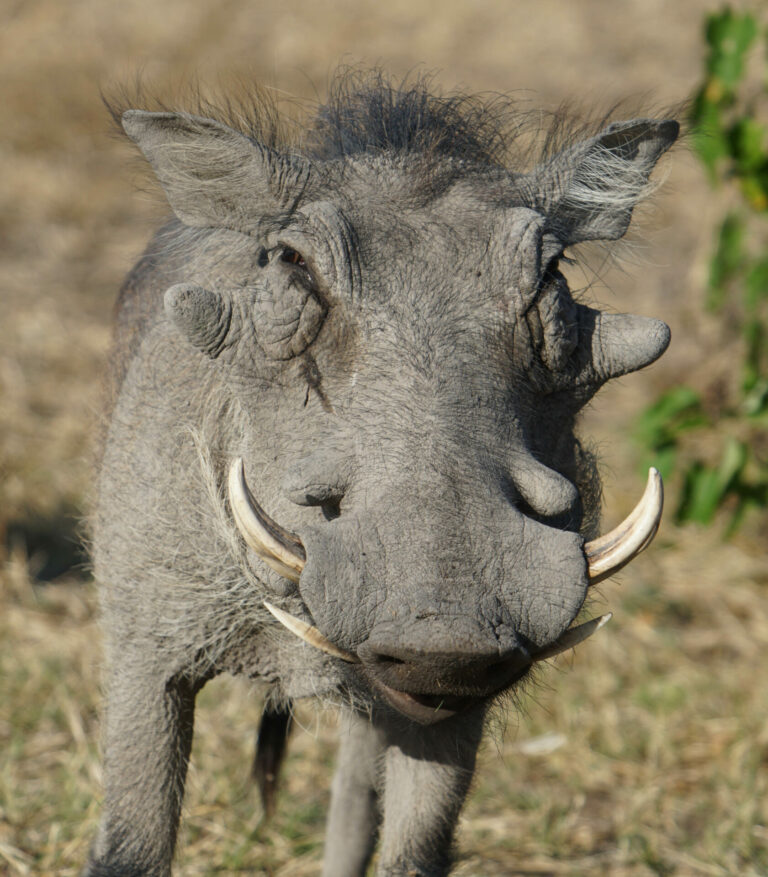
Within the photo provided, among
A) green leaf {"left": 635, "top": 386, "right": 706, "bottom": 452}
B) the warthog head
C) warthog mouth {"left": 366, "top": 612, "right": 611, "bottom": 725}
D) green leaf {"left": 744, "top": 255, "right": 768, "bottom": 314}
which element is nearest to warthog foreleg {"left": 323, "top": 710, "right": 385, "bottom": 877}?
the warthog head

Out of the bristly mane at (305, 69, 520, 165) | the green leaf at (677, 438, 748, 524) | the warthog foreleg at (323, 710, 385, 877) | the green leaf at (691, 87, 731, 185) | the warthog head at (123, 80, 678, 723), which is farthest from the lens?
the green leaf at (677, 438, 748, 524)

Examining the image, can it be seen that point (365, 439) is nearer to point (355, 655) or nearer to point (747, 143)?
point (355, 655)

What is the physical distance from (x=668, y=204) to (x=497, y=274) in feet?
22.5

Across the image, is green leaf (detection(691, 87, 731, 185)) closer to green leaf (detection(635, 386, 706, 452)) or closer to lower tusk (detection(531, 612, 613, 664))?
green leaf (detection(635, 386, 706, 452))

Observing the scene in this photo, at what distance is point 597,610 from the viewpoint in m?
4.34

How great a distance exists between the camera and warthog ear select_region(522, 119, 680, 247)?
2250 mm

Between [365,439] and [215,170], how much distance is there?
65 cm

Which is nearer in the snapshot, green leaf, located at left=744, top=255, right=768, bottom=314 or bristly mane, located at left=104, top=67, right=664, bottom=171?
bristly mane, located at left=104, top=67, right=664, bottom=171

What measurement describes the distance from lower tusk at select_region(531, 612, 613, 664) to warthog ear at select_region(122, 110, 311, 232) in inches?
35.0

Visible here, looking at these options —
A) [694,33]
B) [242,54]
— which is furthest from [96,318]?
[694,33]

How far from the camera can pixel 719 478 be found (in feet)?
12.9

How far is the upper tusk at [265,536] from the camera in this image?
174 cm

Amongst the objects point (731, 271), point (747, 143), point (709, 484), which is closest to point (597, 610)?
point (709, 484)

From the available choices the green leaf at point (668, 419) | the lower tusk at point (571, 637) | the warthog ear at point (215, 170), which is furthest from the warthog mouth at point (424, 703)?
the green leaf at point (668, 419)
